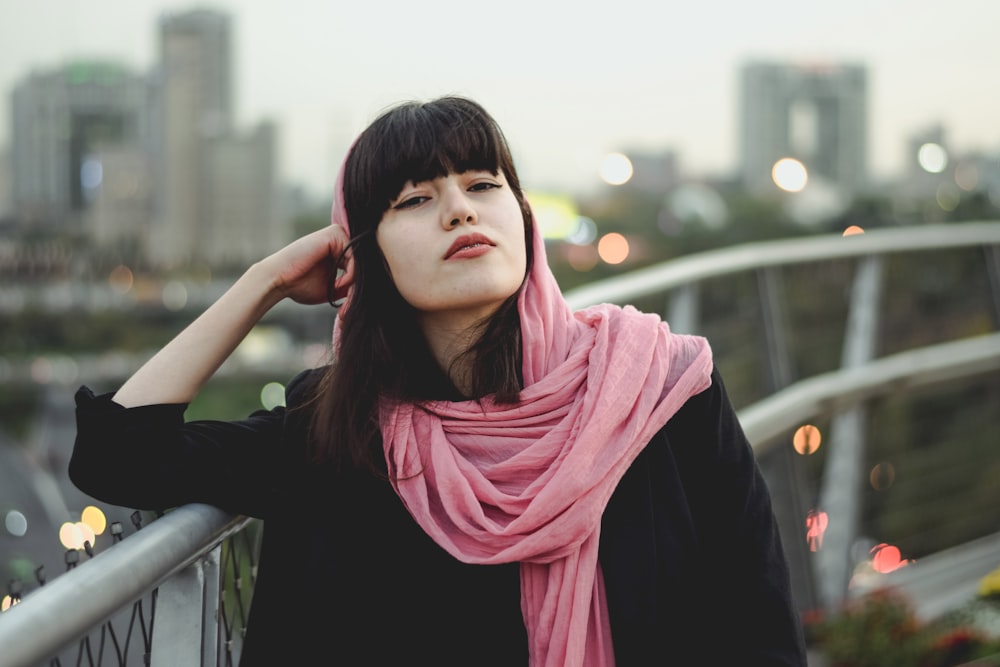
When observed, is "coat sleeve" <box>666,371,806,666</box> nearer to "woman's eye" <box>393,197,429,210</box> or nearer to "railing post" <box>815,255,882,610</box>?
"woman's eye" <box>393,197,429,210</box>

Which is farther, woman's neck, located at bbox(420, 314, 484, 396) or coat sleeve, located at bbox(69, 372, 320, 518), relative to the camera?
woman's neck, located at bbox(420, 314, 484, 396)

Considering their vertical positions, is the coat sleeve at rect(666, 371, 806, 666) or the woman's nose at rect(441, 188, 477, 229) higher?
the woman's nose at rect(441, 188, 477, 229)

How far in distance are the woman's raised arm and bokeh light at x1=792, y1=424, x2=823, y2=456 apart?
86.7 inches

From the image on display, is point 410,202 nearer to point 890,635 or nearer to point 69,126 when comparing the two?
point 890,635

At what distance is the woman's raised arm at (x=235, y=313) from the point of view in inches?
75.1

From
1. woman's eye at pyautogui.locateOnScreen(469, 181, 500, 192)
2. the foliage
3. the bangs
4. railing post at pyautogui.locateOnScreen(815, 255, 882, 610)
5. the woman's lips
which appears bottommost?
the foliage

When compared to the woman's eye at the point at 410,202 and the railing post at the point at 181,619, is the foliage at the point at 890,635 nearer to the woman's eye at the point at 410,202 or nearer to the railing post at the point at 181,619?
the woman's eye at the point at 410,202

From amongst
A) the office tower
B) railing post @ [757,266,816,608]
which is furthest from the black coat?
the office tower

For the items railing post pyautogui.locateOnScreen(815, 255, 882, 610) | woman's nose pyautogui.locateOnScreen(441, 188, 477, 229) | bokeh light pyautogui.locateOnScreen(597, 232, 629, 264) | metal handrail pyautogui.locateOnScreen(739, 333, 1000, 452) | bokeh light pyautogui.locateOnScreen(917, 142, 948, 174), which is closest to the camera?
woman's nose pyautogui.locateOnScreen(441, 188, 477, 229)

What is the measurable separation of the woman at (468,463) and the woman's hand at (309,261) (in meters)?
0.08

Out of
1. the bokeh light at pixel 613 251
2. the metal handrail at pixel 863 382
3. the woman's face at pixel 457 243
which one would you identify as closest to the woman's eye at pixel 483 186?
the woman's face at pixel 457 243

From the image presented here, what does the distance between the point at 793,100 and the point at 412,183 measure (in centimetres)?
8691

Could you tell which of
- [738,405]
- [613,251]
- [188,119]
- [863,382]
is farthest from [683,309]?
[188,119]

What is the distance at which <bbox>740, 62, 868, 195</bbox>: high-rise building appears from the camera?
3199 inches
